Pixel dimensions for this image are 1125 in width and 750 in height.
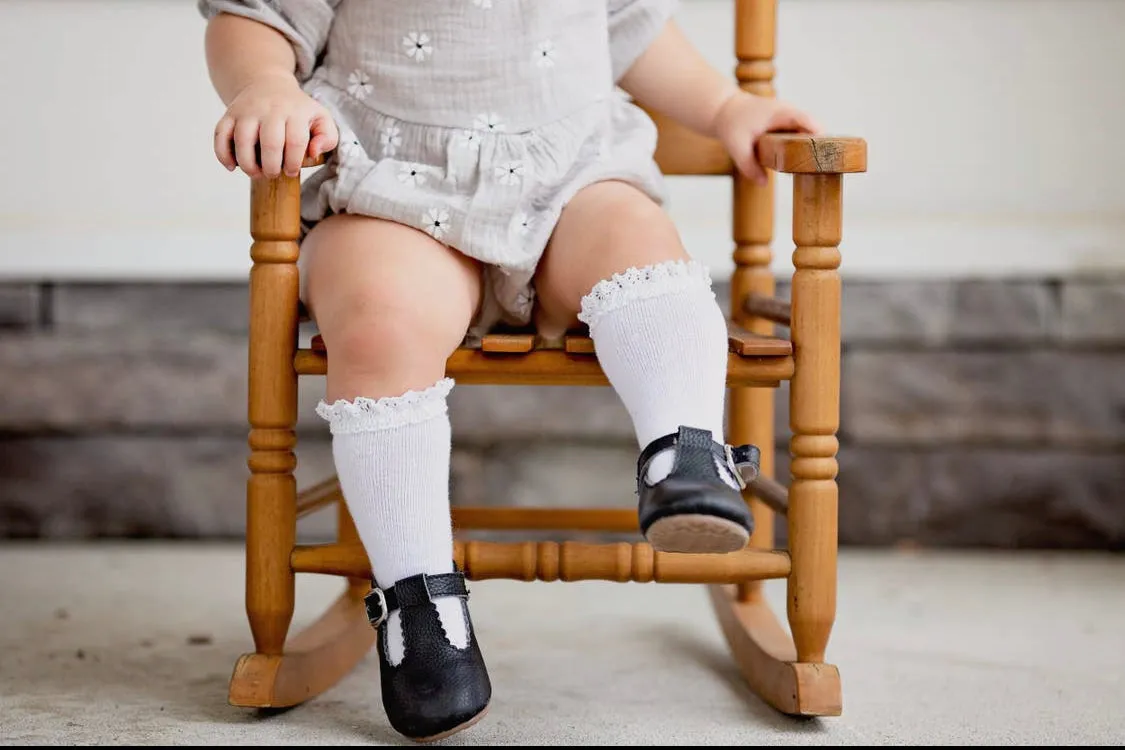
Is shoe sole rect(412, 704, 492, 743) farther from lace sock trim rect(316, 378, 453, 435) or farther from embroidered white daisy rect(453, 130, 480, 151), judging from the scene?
embroidered white daisy rect(453, 130, 480, 151)

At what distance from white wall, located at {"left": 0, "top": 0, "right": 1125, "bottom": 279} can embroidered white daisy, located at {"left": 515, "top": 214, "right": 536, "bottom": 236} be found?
0.60 metres

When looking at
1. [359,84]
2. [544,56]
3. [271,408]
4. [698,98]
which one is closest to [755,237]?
[698,98]

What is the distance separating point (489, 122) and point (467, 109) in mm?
→ 20

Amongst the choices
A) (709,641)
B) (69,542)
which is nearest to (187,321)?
(69,542)

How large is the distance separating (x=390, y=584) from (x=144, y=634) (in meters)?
0.41

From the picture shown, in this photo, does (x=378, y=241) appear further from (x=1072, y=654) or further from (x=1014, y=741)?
(x=1072, y=654)

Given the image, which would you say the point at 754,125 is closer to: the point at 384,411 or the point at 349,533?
the point at 384,411

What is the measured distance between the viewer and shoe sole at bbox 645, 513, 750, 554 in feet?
2.61

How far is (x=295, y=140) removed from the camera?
0.88 m

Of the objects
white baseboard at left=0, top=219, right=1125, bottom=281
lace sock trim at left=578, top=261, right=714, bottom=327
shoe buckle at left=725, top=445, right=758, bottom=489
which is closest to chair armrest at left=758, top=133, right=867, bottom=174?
lace sock trim at left=578, top=261, right=714, bottom=327

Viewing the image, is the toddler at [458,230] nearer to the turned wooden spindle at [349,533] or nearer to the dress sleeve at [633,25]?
the dress sleeve at [633,25]

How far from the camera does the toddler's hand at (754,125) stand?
1.04 meters

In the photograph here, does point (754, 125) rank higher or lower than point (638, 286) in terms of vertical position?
higher

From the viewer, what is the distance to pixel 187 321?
5.05ft
